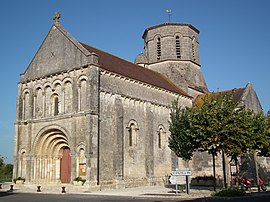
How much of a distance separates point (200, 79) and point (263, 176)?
46.6ft

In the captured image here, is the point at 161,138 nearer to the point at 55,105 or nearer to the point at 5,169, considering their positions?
the point at 55,105

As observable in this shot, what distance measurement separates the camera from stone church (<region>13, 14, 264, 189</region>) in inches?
934

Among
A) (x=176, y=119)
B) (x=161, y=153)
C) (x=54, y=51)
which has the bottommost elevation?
(x=161, y=153)

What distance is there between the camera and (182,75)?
37938 mm

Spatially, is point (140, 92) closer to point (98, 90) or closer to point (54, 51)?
point (98, 90)

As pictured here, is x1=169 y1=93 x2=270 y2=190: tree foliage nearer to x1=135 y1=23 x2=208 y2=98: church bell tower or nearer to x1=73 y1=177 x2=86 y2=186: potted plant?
x1=73 y1=177 x2=86 y2=186: potted plant

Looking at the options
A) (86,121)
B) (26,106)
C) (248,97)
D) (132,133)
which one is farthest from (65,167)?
(248,97)

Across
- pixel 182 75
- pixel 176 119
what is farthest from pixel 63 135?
pixel 182 75

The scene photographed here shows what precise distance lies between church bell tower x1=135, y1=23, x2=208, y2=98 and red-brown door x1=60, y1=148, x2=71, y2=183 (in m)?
16.3

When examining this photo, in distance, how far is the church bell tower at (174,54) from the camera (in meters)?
39.0

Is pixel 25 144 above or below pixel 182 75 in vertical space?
below

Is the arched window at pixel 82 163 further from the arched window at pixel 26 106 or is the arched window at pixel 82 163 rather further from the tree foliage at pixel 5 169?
the tree foliage at pixel 5 169

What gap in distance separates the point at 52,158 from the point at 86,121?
612 cm

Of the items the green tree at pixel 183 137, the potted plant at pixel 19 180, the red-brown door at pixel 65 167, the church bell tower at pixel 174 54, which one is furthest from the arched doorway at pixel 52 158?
the church bell tower at pixel 174 54
